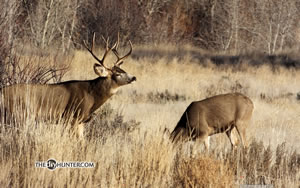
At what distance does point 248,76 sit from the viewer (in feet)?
72.2

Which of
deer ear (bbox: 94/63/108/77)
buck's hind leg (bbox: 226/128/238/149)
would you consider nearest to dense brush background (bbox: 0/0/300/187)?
buck's hind leg (bbox: 226/128/238/149)

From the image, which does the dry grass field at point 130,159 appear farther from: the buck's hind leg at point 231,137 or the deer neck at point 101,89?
the deer neck at point 101,89

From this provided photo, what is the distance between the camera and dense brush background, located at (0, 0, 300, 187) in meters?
7.05

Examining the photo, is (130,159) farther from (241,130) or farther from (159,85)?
(159,85)

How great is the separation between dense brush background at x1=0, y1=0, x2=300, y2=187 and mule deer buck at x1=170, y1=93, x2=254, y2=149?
1.05 ft

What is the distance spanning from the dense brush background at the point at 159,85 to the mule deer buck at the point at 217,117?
1.05 feet

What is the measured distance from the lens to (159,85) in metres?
19.0

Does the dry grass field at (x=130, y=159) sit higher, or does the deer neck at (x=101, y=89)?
the deer neck at (x=101, y=89)

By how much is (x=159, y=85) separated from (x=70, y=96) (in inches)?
363

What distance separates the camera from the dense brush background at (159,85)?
23.1ft

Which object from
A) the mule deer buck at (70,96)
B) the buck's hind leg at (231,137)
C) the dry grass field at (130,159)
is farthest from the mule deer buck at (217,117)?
the mule deer buck at (70,96)

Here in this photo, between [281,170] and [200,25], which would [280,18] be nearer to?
[200,25]

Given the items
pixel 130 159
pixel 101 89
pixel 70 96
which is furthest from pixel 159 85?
pixel 130 159

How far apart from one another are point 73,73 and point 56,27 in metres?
10.4
